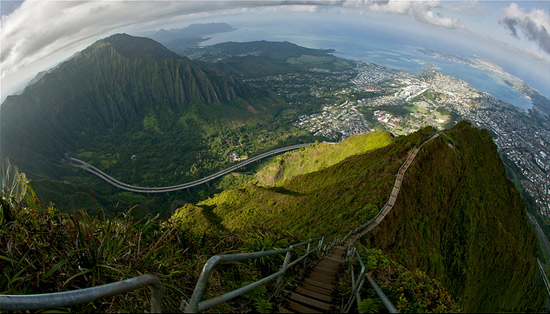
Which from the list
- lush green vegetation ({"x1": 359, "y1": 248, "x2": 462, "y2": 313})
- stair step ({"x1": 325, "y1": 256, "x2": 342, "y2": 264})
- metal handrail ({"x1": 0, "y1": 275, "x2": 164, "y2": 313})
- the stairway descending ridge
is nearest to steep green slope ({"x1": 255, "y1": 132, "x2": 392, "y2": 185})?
stair step ({"x1": 325, "y1": 256, "x2": 342, "y2": 264})

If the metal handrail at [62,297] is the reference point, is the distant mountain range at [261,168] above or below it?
below

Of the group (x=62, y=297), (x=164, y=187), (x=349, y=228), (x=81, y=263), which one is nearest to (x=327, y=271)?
(x=81, y=263)

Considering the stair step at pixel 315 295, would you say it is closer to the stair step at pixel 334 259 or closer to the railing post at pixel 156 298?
the railing post at pixel 156 298

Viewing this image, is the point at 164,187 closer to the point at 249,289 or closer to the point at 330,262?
the point at 330,262

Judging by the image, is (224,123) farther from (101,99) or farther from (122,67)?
(122,67)

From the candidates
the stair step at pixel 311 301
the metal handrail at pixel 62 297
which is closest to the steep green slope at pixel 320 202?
the stair step at pixel 311 301

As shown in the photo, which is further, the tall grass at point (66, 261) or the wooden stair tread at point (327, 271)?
the wooden stair tread at point (327, 271)
